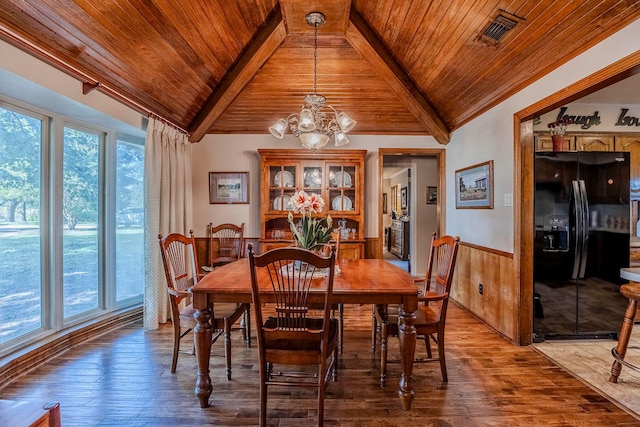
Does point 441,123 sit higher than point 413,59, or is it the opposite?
point 413,59

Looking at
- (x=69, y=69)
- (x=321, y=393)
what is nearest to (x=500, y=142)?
(x=321, y=393)

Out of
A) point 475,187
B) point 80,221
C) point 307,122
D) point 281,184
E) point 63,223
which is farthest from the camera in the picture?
point 281,184

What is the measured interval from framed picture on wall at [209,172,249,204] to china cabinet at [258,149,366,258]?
370 mm

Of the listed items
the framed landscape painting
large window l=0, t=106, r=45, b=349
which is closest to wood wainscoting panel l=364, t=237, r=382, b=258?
the framed landscape painting

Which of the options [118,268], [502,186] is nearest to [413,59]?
[502,186]

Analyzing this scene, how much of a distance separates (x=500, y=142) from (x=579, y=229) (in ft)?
3.48

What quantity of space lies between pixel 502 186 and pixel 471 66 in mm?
1182

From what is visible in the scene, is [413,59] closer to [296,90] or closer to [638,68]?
[296,90]

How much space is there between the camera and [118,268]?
3.47 metres

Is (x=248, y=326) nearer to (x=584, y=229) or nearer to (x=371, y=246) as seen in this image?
(x=371, y=246)

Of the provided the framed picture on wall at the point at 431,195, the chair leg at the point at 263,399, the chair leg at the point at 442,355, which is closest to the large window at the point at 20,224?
the chair leg at the point at 263,399

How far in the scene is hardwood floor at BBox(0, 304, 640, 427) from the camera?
1.83 m

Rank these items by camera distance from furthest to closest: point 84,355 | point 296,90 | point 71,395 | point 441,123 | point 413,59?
point 441,123 < point 296,90 < point 413,59 < point 84,355 < point 71,395

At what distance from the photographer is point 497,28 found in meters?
2.33
